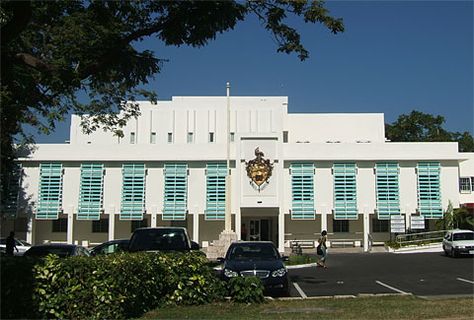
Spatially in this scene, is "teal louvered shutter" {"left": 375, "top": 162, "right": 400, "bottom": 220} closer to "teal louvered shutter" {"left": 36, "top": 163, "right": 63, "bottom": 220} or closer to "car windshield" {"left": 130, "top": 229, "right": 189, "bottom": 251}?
"teal louvered shutter" {"left": 36, "top": 163, "right": 63, "bottom": 220}

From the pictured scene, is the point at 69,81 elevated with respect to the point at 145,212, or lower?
elevated

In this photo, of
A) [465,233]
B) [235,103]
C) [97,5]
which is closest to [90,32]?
[97,5]

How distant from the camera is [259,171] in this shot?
3941cm

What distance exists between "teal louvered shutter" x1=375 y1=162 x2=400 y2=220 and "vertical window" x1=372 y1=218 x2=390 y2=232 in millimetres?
2104

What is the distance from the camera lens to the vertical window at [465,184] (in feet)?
164

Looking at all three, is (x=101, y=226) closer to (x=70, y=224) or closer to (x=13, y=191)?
(x=70, y=224)

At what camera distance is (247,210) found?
40.9 meters

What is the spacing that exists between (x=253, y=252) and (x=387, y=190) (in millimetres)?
26960

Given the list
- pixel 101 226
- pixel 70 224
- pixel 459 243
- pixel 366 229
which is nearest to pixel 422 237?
pixel 366 229

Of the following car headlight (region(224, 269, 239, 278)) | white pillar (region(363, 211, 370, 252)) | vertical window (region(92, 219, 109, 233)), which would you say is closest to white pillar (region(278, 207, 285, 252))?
white pillar (region(363, 211, 370, 252))

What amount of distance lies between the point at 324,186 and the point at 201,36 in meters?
29.8

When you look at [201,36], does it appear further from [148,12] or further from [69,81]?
[69,81]

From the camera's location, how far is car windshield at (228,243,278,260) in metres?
15.3

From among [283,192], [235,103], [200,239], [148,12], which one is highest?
[235,103]
